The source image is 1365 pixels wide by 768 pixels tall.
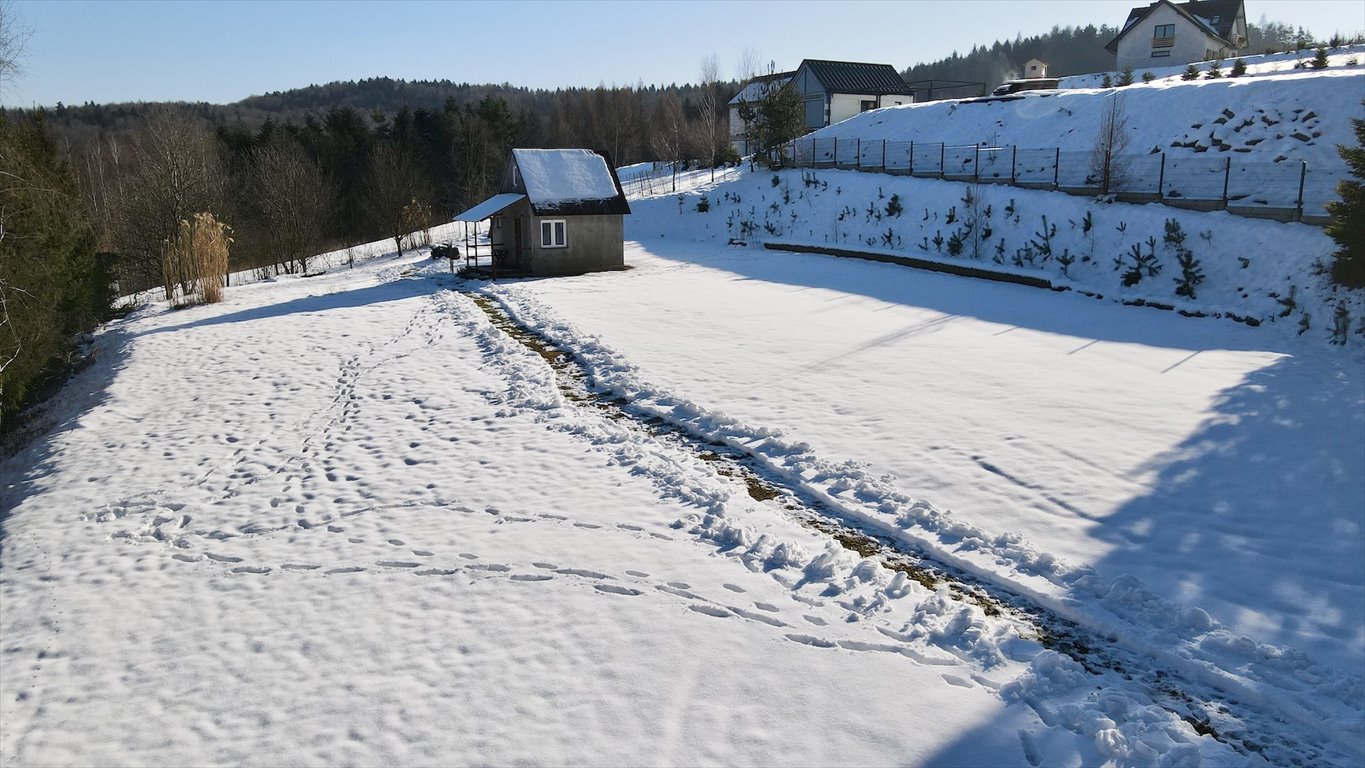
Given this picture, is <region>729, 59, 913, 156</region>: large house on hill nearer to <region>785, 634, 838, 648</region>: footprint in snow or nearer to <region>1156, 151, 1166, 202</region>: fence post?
<region>1156, 151, 1166, 202</region>: fence post

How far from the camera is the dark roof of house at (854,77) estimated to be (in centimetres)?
5044

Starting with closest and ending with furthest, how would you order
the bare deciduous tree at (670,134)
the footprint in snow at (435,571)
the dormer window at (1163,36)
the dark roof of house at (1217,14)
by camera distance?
the footprint in snow at (435,571)
the dormer window at (1163,36)
the dark roof of house at (1217,14)
the bare deciduous tree at (670,134)

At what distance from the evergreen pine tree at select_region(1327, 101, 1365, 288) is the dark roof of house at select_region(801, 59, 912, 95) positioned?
1454 inches

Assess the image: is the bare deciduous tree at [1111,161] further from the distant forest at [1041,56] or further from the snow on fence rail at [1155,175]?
the distant forest at [1041,56]

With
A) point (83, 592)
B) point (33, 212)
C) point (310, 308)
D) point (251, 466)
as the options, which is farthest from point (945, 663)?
point (310, 308)

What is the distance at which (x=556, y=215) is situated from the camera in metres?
27.8

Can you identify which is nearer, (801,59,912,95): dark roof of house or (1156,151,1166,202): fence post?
(1156,151,1166,202): fence post

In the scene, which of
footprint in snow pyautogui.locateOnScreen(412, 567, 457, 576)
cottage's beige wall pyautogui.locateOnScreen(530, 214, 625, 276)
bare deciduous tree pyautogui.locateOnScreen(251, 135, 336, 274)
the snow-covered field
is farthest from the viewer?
bare deciduous tree pyautogui.locateOnScreen(251, 135, 336, 274)

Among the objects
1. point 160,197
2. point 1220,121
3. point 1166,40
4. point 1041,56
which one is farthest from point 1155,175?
point 1041,56

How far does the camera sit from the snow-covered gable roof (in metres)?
27.9

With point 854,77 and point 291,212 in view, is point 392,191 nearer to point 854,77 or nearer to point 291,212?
point 291,212

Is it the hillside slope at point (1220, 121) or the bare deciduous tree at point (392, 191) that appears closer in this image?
the hillside slope at point (1220, 121)

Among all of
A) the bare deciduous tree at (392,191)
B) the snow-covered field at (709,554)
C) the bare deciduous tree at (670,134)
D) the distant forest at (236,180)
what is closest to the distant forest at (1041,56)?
the distant forest at (236,180)

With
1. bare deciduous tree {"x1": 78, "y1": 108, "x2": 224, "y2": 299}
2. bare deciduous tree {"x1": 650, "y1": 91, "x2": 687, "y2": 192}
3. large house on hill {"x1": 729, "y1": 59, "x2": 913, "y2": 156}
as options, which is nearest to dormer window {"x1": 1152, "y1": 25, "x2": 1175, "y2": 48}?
large house on hill {"x1": 729, "y1": 59, "x2": 913, "y2": 156}
